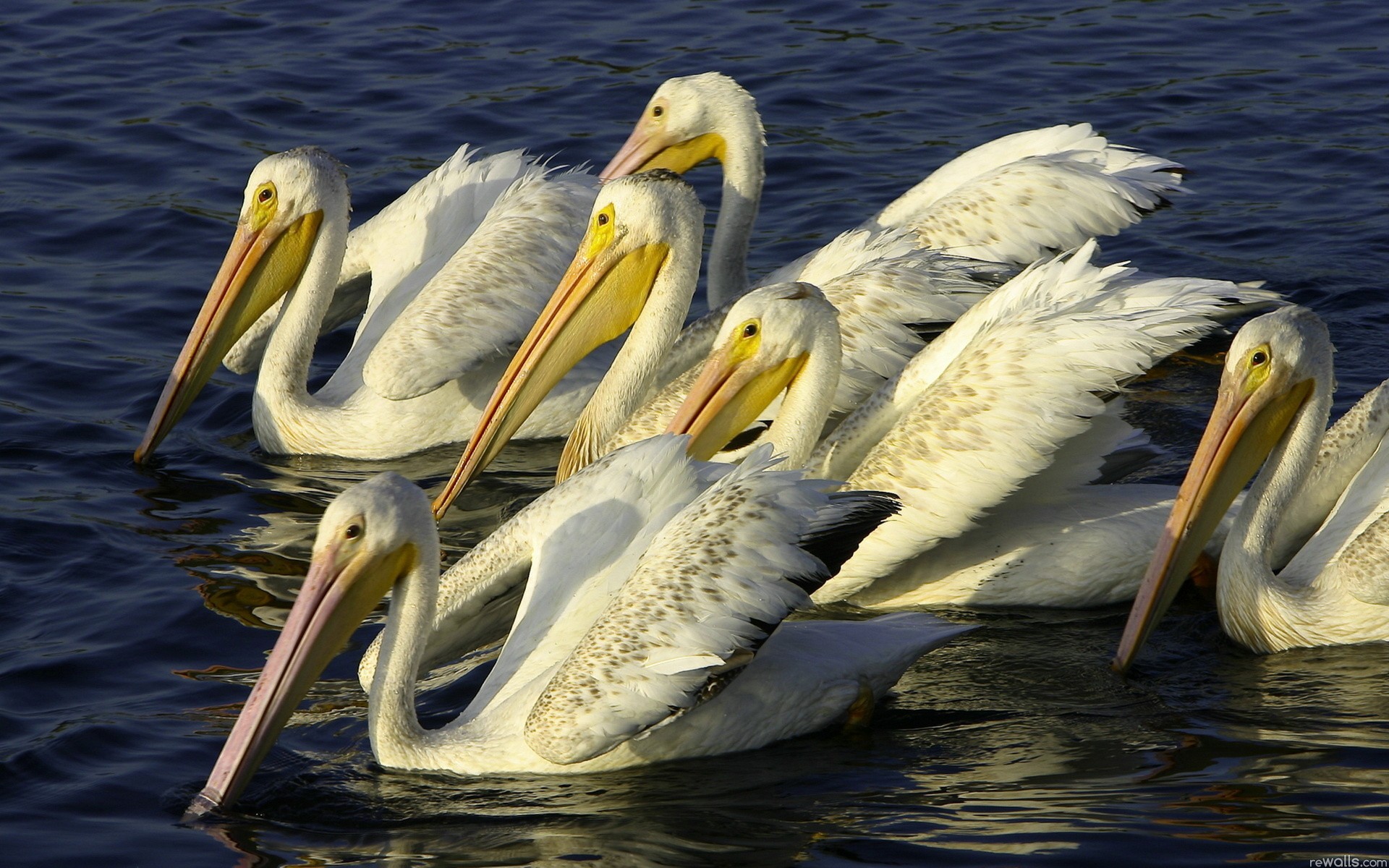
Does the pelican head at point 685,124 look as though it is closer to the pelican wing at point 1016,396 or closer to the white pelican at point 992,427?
the white pelican at point 992,427

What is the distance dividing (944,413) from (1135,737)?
1241 millimetres

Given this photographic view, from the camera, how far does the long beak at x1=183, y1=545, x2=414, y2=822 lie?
4270mm

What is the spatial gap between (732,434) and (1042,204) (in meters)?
2.06

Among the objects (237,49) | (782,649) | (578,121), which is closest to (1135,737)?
(782,649)

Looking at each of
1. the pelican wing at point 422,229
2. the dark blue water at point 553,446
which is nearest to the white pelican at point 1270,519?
the dark blue water at point 553,446

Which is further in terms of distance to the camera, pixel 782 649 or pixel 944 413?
pixel 944 413

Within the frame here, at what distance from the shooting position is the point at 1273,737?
456cm

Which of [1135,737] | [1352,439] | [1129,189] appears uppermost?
[1129,189]

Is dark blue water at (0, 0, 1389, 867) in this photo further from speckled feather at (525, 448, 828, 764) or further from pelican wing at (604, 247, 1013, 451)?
pelican wing at (604, 247, 1013, 451)

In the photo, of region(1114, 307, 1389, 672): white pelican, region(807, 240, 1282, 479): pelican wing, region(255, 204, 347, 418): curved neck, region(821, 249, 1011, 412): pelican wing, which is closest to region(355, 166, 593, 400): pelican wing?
region(255, 204, 347, 418): curved neck

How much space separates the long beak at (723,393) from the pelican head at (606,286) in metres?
0.72

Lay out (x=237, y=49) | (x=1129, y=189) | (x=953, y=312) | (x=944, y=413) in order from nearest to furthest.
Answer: (x=944, y=413)
(x=953, y=312)
(x=1129, y=189)
(x=237, y=49)

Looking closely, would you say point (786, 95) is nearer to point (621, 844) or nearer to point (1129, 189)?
point (1129, 189)

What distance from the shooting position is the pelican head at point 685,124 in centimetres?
784
